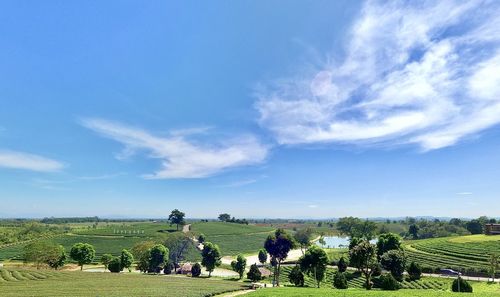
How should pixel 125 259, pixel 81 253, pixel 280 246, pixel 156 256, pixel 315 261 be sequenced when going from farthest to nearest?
pixel 81 253 < pixel 125 259 < pixel 156 256 < pixel 280 246 < pixel 315 261

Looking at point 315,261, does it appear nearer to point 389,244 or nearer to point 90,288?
point 389,244

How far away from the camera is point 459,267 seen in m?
88.6

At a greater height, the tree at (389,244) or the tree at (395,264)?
the tree at (389,244)

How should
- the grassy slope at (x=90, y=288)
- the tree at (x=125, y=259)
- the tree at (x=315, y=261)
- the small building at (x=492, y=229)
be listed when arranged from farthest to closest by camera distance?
the small building at (x=492, y=229), the tree at (x=125, y=259), the tree at (x=315, y=261), the grassy slope at (x=90, y=288)

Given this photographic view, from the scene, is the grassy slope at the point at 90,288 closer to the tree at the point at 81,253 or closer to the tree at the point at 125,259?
the tree at the point at 125,259

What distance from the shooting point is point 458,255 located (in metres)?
103

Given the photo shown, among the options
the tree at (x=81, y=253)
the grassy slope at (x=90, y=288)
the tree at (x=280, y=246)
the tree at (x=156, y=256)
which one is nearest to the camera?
the grassy slope at (x=90, y=288)

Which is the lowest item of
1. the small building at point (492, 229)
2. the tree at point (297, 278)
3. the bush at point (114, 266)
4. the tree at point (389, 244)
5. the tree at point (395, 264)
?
the bush at point (114, 266)

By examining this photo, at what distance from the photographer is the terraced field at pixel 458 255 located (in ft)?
297

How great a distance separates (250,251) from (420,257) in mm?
84904

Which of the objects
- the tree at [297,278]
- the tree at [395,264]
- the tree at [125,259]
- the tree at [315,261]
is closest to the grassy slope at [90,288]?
the tree at [297,278]

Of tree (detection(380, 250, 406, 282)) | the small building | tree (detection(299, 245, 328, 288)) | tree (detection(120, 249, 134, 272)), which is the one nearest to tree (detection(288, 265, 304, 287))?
tree (detection(299, 245, 328, 288))

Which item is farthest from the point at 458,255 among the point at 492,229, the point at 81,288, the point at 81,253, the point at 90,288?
the point at 81,253

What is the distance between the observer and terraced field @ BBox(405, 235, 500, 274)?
297ft
